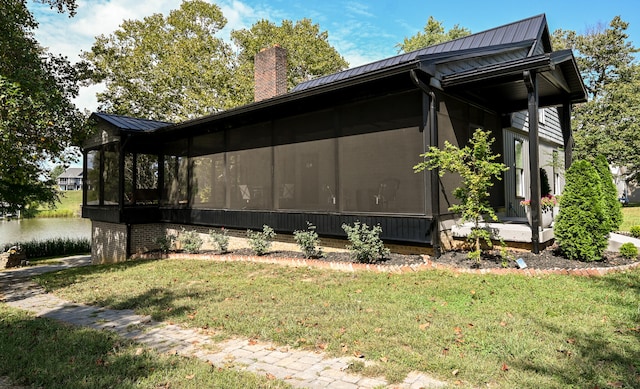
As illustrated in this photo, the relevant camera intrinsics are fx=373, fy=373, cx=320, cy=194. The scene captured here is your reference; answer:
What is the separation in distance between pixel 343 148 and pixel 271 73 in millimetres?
Answer: 6994

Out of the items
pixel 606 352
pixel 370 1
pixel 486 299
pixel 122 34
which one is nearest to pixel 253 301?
pixel 486 299

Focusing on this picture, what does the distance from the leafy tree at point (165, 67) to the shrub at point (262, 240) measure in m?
14.2

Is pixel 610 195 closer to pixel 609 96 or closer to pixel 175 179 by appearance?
pixel 175 179

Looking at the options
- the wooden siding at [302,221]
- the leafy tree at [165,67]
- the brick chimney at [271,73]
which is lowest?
the wooden siding at [302,221]

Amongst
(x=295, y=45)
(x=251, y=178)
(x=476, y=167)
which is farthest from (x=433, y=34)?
(x=476, y=167)

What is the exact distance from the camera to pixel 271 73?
13.6 metres

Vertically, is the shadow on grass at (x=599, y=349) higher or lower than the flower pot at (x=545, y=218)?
lower

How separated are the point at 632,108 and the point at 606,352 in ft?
84.9

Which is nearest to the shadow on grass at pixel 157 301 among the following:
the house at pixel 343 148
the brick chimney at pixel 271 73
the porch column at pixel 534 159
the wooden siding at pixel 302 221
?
the wooden siding at pixel 302 221

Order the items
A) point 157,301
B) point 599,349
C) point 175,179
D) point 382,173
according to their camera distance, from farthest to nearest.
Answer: point 175,179
point 382,173
point 157,301
point 599,349

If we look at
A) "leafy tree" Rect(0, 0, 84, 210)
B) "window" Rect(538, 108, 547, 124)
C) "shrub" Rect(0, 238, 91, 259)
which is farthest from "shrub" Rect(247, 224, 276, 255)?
"shrub" Rect(0, 238, 91, 259)

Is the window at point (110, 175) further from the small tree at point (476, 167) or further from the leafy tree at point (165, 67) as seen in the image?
the small tree at point (476, 167)

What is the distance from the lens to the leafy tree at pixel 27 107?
7.10m

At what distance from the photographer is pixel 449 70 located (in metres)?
7.47
